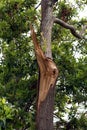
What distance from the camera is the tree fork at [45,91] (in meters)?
7.54

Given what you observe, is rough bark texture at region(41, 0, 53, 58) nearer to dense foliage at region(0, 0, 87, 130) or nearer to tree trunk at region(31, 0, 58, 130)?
tree trunk at region(31, 0, 58, 130)

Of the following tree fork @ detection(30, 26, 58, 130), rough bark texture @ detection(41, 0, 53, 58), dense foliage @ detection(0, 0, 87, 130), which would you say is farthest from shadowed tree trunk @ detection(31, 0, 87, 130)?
dense foliage @ detection(0, 0, 87, 130)

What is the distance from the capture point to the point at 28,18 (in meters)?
9.05

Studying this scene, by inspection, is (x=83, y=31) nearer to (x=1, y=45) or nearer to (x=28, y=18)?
(x=28, y=18)

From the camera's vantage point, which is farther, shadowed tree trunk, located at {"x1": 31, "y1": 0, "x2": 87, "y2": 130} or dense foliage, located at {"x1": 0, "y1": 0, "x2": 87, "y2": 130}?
dense foliage, located at {"x1": 0, "y1": 0, "x2": 87, "y2": 130}

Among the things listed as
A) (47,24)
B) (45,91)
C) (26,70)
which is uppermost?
(47,24)

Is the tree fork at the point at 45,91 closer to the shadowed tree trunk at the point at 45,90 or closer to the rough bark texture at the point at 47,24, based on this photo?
the shadowed tree trunk at the point at 45,90

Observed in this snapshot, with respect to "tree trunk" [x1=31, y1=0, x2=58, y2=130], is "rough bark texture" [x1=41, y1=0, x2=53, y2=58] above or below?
above

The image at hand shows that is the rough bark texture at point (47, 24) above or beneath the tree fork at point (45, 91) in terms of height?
above

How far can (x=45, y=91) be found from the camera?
764cm

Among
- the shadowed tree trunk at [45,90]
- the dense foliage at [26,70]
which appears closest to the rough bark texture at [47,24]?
the shadowed tree trunk at [45,90]

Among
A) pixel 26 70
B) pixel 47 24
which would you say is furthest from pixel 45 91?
pixel 47 24

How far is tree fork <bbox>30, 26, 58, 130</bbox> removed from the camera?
24.7 feet

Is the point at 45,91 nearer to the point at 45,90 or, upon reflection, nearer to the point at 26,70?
the point at 45,90
